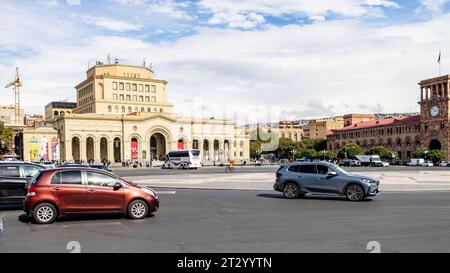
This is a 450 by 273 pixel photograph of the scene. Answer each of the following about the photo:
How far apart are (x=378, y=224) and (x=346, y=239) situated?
2.46 metres

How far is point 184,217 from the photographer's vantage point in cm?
1359

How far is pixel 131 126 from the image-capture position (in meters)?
103

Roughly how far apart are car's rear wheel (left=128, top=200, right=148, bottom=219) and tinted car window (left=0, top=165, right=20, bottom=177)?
5.63 meters

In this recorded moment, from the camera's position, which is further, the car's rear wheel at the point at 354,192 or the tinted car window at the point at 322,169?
the tinted car window at the point at 322,169

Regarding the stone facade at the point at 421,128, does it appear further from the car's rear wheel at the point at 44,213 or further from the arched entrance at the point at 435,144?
the car's rear wheel at the point at 44,213

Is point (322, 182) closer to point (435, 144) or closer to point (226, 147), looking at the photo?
point (226, 147)

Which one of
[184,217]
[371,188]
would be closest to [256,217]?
[184,217]

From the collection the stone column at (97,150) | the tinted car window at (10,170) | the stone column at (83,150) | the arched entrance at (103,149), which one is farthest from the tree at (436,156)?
the tinted car window at (10,170)

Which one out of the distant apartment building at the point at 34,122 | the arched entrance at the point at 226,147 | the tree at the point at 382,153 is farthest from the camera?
the distant apartment building at the point at 34,122

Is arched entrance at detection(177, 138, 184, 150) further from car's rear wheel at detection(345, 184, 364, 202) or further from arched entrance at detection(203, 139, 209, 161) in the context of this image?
car's rear wheel at detection(345, 184, 364, 202)

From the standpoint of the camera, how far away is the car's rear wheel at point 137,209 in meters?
13.1

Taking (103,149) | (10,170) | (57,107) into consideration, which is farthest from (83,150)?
(10,170)

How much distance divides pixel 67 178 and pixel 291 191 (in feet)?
31.9

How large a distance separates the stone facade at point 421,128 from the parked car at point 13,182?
10851 centimetres
